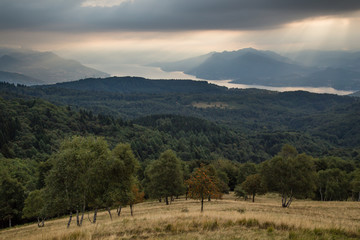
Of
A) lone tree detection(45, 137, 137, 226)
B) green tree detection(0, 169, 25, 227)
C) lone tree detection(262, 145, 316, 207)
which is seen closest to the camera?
lone tree detection(45, 137, 137, 226)

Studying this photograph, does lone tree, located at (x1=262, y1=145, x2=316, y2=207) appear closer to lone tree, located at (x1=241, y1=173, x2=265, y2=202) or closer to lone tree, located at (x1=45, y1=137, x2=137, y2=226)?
lone tree, located at (x1=241, y1=173, x2=265, y2=202)

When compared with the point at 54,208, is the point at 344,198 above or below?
below

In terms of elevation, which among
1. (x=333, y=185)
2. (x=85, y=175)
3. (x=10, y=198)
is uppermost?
(x=85, y=175)

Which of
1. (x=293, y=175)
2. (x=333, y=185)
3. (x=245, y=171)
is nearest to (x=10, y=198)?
(x=293, y=175)

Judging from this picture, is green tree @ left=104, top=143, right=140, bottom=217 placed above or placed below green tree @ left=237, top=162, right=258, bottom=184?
above

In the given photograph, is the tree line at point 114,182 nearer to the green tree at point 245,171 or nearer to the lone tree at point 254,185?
the lone tree at point 254,185

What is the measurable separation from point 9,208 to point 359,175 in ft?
294

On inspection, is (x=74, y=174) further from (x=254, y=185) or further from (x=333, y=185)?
(x=333, y=185)

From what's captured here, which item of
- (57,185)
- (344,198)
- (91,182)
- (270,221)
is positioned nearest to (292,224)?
(270,221)

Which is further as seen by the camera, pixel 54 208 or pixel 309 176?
pixel 309 176

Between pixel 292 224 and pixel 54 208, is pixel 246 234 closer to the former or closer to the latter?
pixel 292 224

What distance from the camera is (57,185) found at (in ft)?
94.1

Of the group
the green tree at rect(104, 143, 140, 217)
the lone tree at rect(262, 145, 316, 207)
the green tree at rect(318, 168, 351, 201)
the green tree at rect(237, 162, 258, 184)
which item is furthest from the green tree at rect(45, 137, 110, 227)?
the green tree at rect(237, 162, 258, 184)

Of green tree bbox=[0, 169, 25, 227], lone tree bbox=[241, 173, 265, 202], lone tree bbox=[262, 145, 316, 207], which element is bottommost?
green tree bbox=[0, 169, 25, 227]
